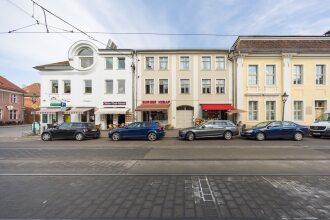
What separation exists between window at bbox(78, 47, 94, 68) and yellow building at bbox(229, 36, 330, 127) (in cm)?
Result: 1674

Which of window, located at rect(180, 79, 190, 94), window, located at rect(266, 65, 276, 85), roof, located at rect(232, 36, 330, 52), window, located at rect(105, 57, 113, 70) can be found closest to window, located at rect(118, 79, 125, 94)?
window, located at rect(105, 57, 113, 70)

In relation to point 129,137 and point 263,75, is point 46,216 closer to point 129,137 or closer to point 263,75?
point 129,137

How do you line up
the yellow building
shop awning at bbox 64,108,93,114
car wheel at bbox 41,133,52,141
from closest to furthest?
1. car wheel at bbox 41,133,52,141
2. the yellow building
3. shop awning at bbox 64,108,93,114

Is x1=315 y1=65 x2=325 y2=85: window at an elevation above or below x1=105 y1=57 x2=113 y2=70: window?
below

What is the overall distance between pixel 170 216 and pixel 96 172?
3.96m

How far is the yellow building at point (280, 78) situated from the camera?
80.1 feet

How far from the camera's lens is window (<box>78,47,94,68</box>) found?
26.8m

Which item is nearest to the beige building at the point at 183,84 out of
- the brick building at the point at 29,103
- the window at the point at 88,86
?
the window at the point at 88,86

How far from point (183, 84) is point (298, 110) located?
42.9 ft

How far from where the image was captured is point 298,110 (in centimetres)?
2478

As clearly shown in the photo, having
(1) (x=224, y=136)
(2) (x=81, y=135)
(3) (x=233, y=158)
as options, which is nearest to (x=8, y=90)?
(2) (x=81, y=135)

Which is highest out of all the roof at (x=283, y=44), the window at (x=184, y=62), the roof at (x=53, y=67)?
the roof at (x=283, y=44)

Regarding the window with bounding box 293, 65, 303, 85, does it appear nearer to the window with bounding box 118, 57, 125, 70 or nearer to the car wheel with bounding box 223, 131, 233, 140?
the car wheel with bounding box 223, 131, 233, 140

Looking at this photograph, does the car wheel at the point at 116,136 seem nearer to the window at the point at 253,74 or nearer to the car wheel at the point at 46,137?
the car wheel at the point at 46,137
